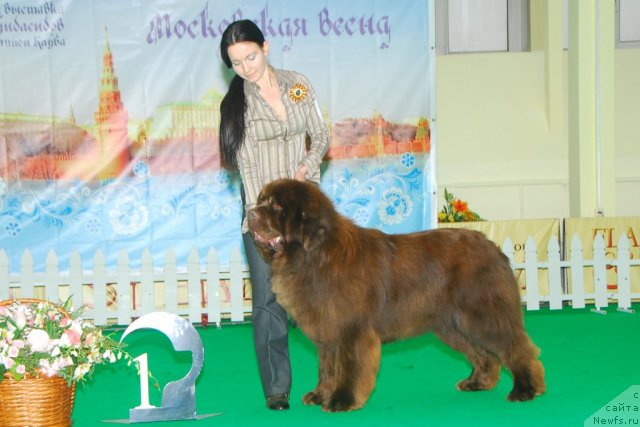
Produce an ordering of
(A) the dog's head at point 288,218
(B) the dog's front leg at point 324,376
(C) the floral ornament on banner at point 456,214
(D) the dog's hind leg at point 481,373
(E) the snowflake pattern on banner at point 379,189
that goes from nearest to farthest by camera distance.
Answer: (A) the dog's head at point 288,218 < (B) the dog's front leg at point 324,376 < (D) the dog's hind leg at point 481,373 < (E) the snowflake pattern on banner at point 379,189 < (C) the floral ornament on banner at point 456,214

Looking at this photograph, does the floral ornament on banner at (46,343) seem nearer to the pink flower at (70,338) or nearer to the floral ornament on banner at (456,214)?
the pink flower at (70,338)

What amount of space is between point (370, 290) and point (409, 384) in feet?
3.53

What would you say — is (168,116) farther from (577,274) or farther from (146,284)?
(577,274)

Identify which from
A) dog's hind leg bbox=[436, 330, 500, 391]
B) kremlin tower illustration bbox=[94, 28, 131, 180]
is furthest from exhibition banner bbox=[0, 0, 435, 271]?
dog's hind leg bbox=[436, 330, 500, 391]

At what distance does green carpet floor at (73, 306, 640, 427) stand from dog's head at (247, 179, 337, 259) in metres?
0.92

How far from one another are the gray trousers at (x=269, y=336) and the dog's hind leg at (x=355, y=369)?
0.33 meters

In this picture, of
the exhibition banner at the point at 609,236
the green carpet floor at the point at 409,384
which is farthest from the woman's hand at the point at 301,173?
the exhibition banner at the point at 609,236

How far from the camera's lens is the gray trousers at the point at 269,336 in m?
4.57

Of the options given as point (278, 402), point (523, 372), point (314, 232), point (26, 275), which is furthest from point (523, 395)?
point (26, 275)

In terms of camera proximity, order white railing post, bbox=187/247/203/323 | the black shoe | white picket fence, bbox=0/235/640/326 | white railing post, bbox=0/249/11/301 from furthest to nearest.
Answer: white railing post, bbox=187/247/203/323 → white picket fence, bbox=0/235/640/326 → white railing post, bbox=0/249/11/301 → the black shoe

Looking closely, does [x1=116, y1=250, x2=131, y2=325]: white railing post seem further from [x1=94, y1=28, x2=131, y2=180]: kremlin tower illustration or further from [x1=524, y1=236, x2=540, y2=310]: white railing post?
[x1=524, y1=236, x2=540, y2=310]: white railing post

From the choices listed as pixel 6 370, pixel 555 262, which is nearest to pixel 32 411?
pixel 6 370

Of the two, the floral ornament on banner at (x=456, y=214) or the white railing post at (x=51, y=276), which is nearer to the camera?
the white railing post at (x=51, y=276)

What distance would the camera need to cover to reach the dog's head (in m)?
4.16
